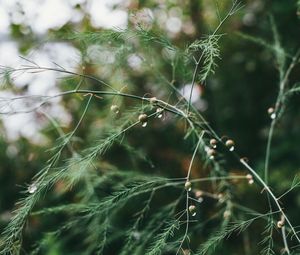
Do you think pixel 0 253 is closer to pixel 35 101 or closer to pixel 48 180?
pixel 48 180

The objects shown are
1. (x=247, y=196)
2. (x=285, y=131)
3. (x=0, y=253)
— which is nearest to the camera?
(x=0, y=253)

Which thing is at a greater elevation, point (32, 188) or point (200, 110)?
point (32, 188)

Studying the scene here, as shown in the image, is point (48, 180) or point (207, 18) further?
point (207, 18)

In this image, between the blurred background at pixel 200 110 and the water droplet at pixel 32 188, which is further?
the blurred background at pixel 200 110

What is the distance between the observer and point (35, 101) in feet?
3.99

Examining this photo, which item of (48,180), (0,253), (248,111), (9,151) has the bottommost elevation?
(9,151)

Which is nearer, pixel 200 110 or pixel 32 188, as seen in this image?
pixel 32 188

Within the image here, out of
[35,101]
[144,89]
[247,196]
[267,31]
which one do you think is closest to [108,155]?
[144,89]

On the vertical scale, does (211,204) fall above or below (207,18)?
below

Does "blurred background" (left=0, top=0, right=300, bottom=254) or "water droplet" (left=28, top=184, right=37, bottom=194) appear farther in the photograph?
"blurred background" (left=0, top=0, right=300, bottom=254)

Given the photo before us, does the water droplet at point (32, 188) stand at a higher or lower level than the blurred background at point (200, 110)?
higher

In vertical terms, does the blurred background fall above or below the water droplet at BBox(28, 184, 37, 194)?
below

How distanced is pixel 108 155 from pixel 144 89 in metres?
0.59

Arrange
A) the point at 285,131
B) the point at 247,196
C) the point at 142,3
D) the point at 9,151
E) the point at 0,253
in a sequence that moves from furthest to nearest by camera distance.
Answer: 1. the point at 9,151
2. the point at 285,131
3. the point at 247,196
4. the point at 142,3
5. the point at 0,253
